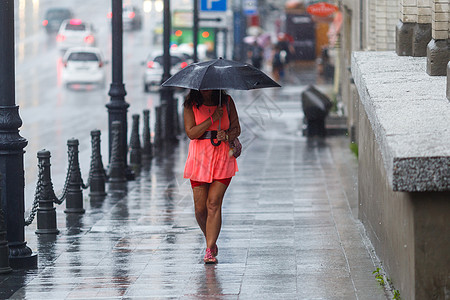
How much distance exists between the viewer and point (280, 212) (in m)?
13.4

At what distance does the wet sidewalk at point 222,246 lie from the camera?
8.92 metres

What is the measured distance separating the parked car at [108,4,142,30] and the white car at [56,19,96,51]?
1193 cm

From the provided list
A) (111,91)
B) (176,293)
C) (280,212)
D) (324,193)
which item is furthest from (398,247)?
(111,91)

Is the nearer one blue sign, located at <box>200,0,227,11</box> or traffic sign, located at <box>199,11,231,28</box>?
blue sign, located at <box>200,0,227,11</box>

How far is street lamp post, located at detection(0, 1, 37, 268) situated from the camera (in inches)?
385

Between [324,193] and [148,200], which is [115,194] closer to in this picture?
[148,200]

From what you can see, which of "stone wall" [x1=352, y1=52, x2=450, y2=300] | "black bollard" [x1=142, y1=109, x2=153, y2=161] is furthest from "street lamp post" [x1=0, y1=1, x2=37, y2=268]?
"black bollard" [x1=142, y1=109, x2=153, y2=161]

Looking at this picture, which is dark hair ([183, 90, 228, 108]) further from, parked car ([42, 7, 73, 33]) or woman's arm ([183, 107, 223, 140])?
parked car ([42, 7, 73, 33])

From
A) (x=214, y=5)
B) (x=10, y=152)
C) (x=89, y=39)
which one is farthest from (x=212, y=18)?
(x=10, y=152)

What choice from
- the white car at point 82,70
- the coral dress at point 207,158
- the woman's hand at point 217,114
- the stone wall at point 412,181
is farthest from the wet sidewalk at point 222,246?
the white car at point 82,70

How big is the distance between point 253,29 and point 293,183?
52.6 meters

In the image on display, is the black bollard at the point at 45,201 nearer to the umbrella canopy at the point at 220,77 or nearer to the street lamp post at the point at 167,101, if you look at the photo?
the umbrella canopy at the point at 220,77

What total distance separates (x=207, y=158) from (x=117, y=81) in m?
8.00

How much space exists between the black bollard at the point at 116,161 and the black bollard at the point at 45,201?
14.8 ft
